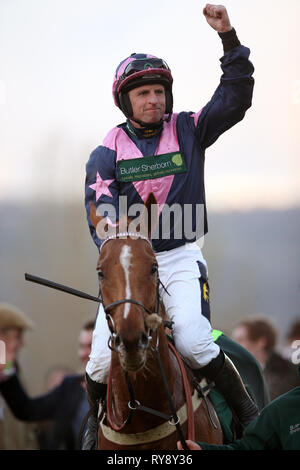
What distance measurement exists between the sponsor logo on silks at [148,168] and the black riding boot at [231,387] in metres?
1.17


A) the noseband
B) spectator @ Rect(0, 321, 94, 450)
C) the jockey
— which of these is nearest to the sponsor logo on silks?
the jockey

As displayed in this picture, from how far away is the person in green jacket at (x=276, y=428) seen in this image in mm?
2926

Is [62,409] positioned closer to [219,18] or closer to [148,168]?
[148,168]

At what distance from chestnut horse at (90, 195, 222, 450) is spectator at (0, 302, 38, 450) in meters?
2.44

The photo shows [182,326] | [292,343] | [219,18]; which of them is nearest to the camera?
[182,326]

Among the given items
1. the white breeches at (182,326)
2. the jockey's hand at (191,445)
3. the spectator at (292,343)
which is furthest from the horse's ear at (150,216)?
the spectator at (292,343)

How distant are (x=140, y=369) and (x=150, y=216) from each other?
835mm

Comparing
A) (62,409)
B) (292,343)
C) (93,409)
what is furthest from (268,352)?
(93,409)

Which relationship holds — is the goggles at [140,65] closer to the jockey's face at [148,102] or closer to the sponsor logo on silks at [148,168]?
the jockey's face at [148,102]

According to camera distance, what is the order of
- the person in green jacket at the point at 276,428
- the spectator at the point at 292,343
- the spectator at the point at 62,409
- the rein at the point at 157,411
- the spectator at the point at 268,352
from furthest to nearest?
the spectator at the point at 292,343 < the spectator at the point at 268,352 < the spectator at the point at 62,409 < the rein at the point at 157,411 < the person in green jacket at the point at 276,428

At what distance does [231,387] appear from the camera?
4.04 metres

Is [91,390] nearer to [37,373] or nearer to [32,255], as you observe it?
[37,373]

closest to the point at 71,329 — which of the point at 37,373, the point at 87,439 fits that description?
the point at 37,373

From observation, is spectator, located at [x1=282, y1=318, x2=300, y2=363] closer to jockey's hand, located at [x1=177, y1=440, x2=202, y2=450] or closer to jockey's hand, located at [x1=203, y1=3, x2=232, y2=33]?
jockey's hand, located at [x1=177, y1=440, x2=202, y2=450]
